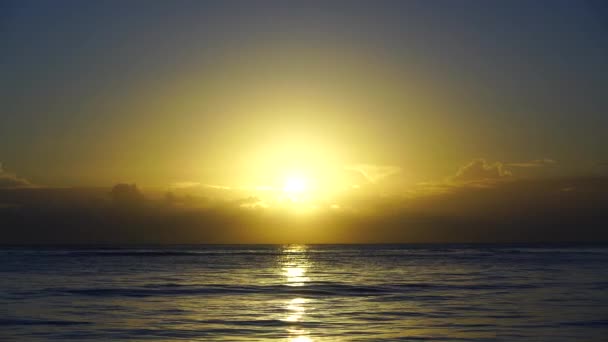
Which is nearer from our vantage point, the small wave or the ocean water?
the ocean water

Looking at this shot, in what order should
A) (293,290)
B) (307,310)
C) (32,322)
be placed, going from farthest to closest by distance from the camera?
1. (293,290)
2. (307,310)
3. (32,322)

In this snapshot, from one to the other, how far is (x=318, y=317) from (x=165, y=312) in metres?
7.03

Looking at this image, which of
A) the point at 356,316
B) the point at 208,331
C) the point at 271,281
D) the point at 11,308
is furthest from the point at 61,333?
the point at 271,281

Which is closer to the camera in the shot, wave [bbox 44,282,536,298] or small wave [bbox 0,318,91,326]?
small wave [bbox 0,318,91,326]

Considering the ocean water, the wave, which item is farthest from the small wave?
the wave

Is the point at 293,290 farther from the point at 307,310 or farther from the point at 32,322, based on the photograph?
the point at 32,322

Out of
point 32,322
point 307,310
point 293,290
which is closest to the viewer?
point 32,322

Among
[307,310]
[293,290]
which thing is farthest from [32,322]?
[293,290]

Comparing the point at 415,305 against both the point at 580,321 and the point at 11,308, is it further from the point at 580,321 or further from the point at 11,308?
the point at 11,308

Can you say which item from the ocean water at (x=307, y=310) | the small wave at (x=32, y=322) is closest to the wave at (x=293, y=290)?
the ocean water at (x=307, y=310)

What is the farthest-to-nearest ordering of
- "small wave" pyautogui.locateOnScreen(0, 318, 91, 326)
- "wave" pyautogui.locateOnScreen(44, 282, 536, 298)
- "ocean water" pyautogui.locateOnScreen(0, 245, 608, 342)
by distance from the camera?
1. "wave" pyautogui.locateOnScreen(44, 282, 536, 298)
2. "small wave" pyautogui.locateOnScreen(0, 318, 91, 326)
3. "ocean water" pyautogui.locateOnScreen(0, 245, 608, 342)

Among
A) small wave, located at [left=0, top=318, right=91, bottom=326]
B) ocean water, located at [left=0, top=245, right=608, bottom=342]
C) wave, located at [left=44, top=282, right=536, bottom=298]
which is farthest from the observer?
wave, located at [left=44, top=282, right=536, bottom=298]

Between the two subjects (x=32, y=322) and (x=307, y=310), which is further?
(x=307, y=310)

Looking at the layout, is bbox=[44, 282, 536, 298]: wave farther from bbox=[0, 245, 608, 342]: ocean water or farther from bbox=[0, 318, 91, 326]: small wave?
bbox=[0, 318, 91, 326]: small wave
